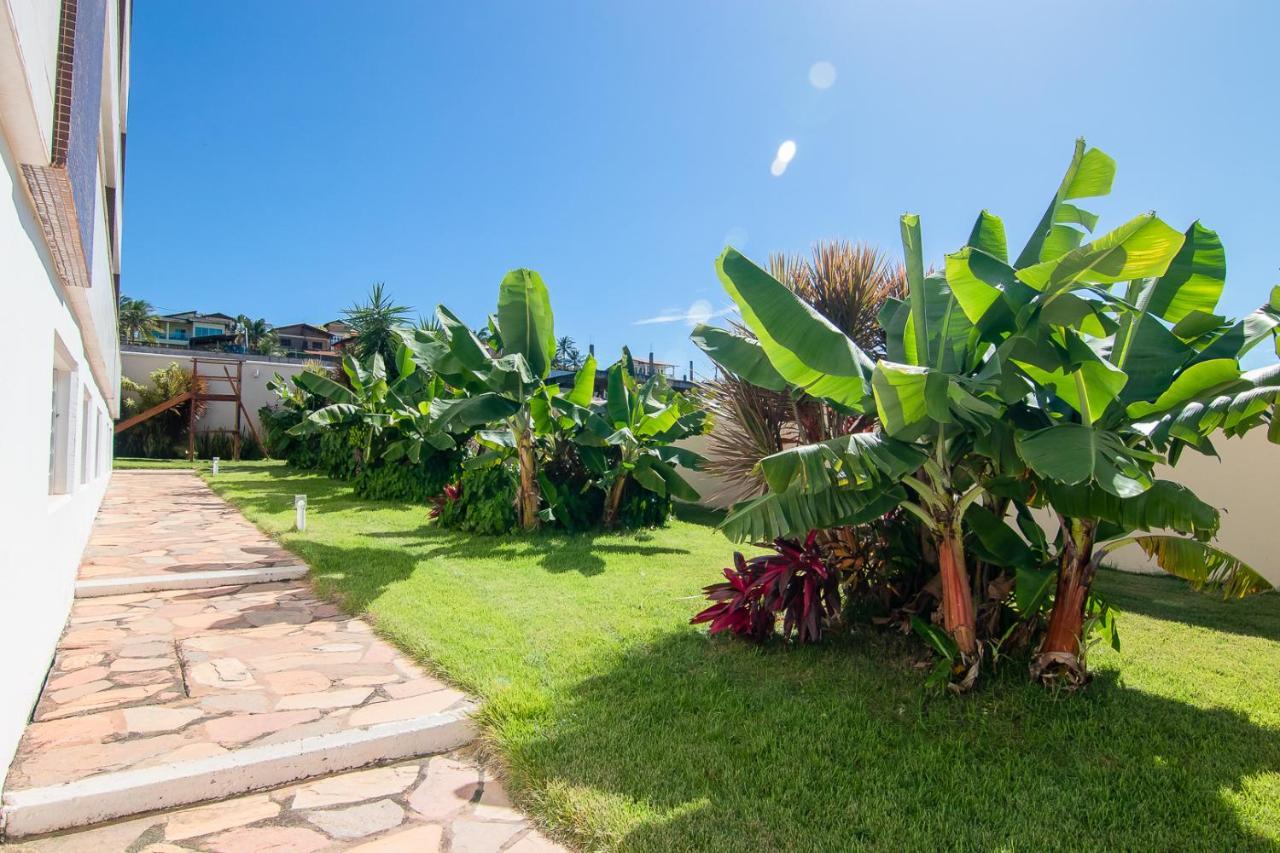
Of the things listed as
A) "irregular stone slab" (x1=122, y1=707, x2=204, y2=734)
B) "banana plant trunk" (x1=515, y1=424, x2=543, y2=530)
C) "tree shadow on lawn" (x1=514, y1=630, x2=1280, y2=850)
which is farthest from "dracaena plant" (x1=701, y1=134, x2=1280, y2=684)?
"banana plant trunk" (x1=515, y1=424, x2=543, y2=530)

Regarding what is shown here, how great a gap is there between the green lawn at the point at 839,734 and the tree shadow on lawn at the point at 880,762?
0.04 ft

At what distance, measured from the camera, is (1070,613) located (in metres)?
3.87

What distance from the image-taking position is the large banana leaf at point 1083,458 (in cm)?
284

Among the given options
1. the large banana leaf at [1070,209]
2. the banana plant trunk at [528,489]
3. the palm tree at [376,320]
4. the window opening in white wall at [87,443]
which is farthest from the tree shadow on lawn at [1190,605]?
the palm tree at [376,320]

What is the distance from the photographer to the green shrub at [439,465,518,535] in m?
10.1

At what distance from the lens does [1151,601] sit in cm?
695

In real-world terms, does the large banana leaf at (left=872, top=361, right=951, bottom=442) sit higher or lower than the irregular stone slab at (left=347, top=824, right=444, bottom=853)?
higher

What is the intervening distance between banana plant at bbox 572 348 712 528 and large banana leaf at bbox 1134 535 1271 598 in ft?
20.8

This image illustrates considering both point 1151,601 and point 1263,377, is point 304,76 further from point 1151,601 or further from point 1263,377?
point 1151,601

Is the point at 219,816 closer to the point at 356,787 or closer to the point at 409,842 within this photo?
the point at 356,787

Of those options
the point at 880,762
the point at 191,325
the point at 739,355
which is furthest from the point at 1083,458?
the point at 191,325

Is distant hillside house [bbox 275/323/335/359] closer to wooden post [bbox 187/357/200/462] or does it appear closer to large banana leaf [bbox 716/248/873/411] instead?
wooden post [bbox 187/357/200/462]

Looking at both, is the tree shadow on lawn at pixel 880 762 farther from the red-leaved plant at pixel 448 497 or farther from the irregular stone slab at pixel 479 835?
the red-leaved plant at pixel 448 497

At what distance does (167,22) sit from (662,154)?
7871mm
